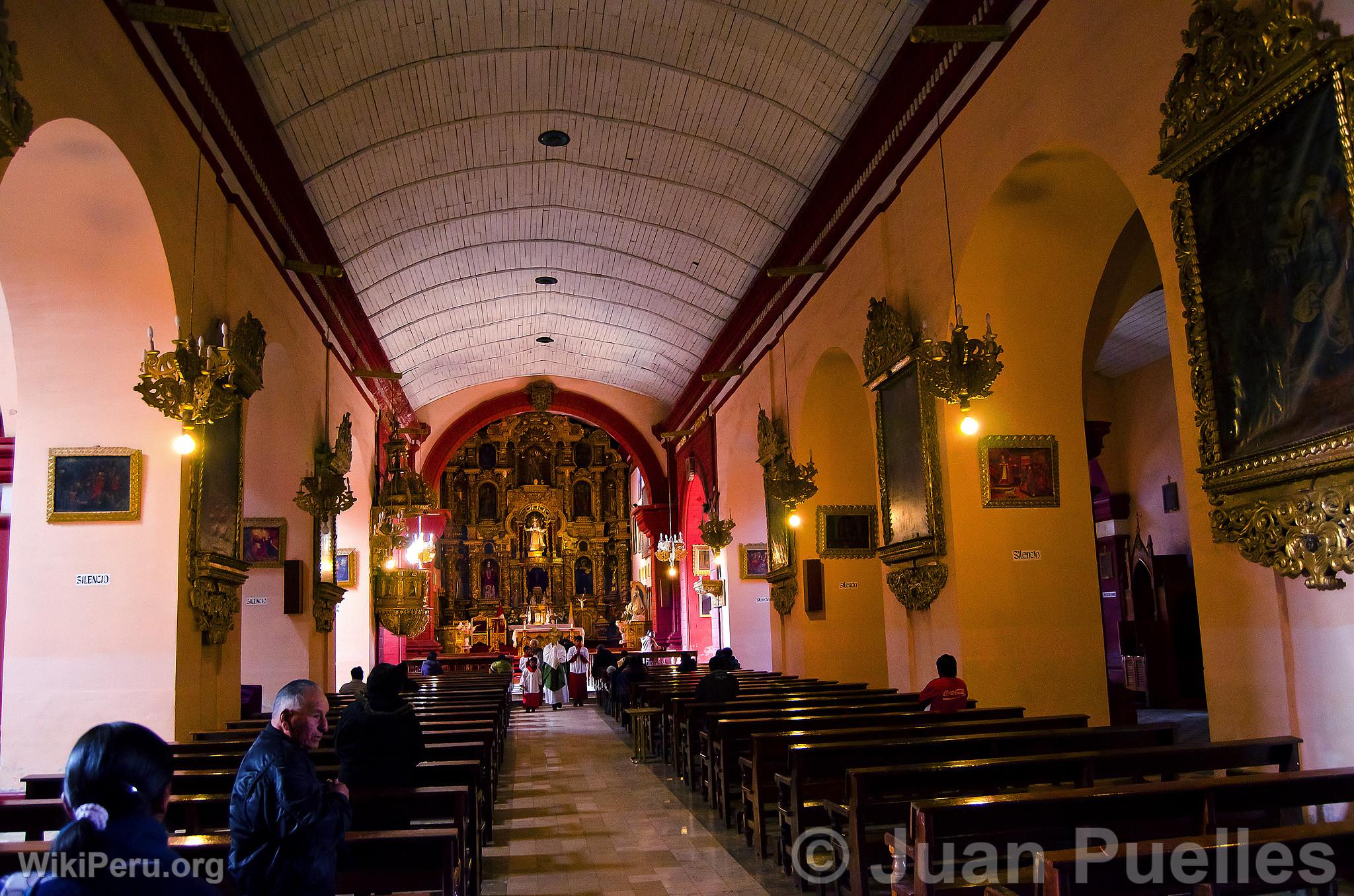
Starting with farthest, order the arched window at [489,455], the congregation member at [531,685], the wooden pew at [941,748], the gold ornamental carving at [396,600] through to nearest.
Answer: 1. the arched window at [489,455]
2. the congregation member at [531,685]
3. the gold ornamental carving at [396,600]
4. the wooden pew at [941,748]

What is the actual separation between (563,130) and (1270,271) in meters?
7.73

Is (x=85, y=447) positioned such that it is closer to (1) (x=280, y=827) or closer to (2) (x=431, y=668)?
(1) (x=280, y=827)

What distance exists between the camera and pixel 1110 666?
13820 millimetres

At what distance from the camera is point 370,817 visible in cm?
481

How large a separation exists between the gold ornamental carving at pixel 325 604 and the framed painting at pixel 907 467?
6.54m

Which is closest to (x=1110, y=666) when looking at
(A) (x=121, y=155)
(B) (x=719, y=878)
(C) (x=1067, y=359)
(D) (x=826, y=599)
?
(D) (x=826, y=599)

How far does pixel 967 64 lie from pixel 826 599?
22.5 ft

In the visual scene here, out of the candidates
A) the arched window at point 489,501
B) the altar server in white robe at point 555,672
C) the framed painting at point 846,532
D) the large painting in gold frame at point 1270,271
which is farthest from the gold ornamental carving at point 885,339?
the arched window at point 489,501

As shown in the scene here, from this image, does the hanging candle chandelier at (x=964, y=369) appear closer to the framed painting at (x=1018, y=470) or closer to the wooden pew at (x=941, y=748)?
the framed painting at (x=1018, y=470)

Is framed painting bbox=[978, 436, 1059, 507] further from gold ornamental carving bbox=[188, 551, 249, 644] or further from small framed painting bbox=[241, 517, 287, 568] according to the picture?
small framed painting bbox=[241, 517, 287, 568]

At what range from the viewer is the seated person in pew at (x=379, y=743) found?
4965 mm

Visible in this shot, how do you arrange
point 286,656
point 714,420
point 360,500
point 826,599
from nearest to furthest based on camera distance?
point 286,656 → point 826,599 → point 360,500 → point 714,420

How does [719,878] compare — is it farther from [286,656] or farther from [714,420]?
[714,420]

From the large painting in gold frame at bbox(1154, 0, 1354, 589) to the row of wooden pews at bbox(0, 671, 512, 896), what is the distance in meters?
3.76
